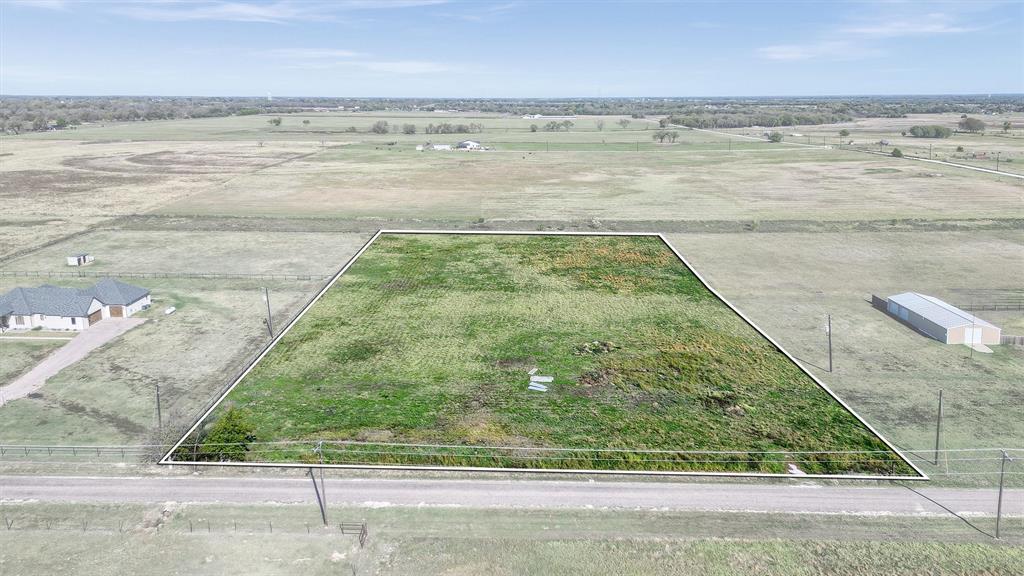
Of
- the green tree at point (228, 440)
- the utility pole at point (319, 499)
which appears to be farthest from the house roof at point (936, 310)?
the green tree at point (228, 440)

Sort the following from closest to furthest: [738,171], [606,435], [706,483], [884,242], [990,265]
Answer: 1. [706,483]
2. [606,435]
3. [990,265]
4. [884,242]
5. [738,171]

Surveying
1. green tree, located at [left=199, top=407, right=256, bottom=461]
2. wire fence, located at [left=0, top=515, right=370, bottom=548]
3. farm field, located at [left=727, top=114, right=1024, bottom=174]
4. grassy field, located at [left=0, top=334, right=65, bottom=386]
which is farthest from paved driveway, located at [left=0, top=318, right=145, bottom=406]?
farm field, located at [left=727, top=114, right=1024, bottom=174]

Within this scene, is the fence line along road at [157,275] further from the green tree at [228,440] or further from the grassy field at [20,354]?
the green tree at [228,440]

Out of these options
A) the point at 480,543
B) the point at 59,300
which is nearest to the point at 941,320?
the point at 480,543

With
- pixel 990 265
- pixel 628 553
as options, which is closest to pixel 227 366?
pixel 628 553

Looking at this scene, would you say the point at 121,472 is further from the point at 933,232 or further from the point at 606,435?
the point at 933,232

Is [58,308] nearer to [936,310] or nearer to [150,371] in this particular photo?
[150,371]
